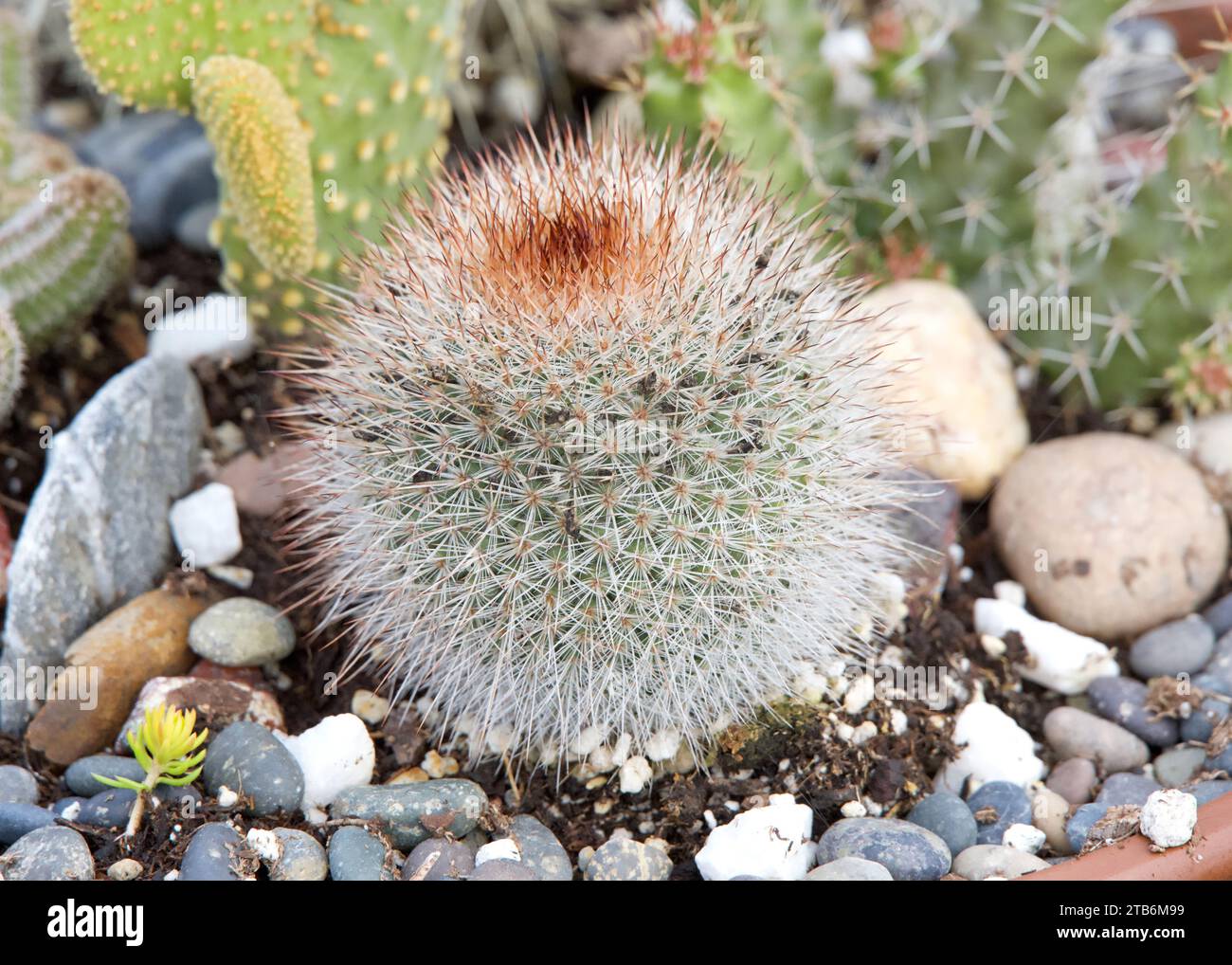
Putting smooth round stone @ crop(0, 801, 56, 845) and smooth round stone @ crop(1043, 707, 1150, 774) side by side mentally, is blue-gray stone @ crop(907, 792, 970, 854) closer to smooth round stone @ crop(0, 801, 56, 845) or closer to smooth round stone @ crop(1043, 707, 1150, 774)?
smooth round stone @ crop(1043, 707, 1150, 774)

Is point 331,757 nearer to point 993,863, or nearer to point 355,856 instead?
point 355,856

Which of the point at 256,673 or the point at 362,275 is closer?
the point at 362,275

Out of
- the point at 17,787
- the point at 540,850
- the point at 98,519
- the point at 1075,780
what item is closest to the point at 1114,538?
the point at 1075,780

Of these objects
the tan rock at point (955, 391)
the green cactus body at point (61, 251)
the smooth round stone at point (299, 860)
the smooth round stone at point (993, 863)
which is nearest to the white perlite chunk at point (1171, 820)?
the smooth round stone at point (993, 863)

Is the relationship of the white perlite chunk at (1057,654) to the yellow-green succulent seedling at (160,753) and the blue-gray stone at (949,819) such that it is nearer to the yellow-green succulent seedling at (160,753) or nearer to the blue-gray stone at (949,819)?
the blue-gray stone at (949,819)
